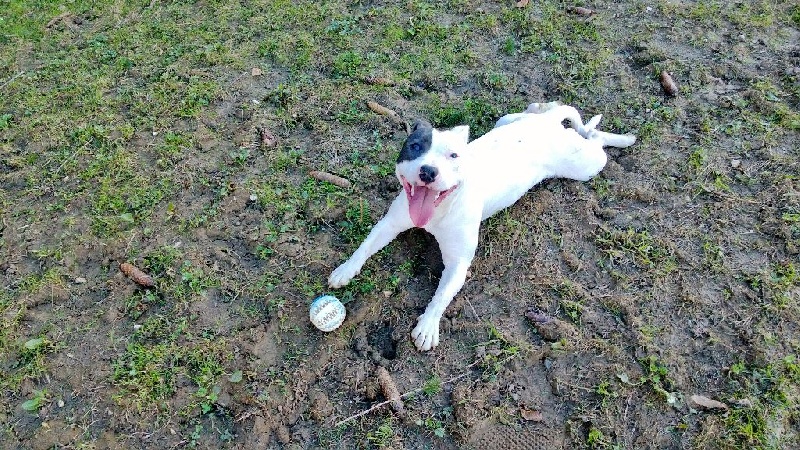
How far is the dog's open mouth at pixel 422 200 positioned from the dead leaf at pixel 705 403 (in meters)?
1.72

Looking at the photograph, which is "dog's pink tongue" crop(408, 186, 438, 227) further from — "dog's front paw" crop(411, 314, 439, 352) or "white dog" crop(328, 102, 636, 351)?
"dog's front paw" crop(411, 314, 439, 352)

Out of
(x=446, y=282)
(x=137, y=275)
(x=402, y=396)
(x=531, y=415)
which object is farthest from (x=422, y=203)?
(x=137, y=275)

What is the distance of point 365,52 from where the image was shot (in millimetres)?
5457

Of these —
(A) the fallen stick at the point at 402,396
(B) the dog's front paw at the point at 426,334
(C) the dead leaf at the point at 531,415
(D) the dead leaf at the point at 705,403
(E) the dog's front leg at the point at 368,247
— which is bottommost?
(D) the dead leaf at the point at 705,403

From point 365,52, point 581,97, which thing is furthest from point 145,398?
point 581,97

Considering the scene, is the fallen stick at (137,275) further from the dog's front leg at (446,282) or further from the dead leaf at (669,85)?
the dead leaf at (669,85)

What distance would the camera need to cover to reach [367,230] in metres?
4.02

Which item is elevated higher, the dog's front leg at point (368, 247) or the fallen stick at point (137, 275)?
the dog's front leg at point (368, 247)

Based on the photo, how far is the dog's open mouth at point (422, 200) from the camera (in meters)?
3.20

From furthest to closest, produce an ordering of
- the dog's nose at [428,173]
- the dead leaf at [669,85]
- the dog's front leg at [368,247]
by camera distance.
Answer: the dead leaf at [669,85]
the dog's front leg at [368,247]
the dog's nose at [428,173]

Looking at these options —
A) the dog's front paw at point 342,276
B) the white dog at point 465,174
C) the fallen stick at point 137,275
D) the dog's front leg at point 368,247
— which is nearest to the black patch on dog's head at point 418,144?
the white dog at point 465,174

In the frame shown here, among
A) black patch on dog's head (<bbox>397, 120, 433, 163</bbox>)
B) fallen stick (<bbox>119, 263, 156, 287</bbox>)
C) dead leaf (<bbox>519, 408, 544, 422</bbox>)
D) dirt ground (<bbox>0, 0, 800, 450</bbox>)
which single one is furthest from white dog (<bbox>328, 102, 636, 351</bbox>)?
fallen stick (<bbox>119, 263, 156, 287</bbox>)

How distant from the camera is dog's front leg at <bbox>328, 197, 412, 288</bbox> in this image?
3613 millimetres

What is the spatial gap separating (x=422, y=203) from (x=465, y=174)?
0.28 meters
